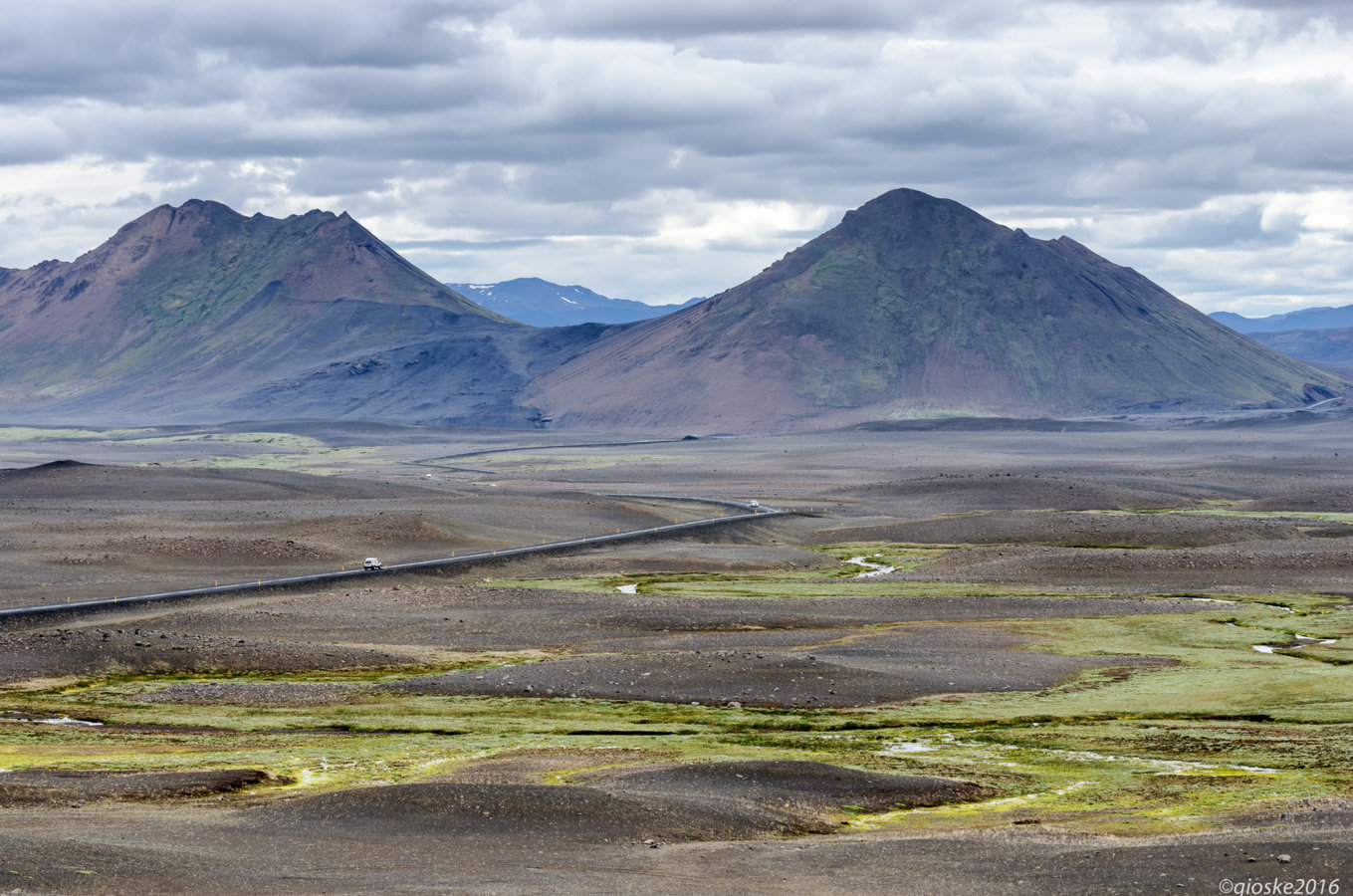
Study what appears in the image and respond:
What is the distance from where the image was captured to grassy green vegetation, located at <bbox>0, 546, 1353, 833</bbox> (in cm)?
3697

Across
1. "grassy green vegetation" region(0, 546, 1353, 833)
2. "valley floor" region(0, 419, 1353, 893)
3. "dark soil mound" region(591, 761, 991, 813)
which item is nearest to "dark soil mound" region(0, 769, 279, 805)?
"valley floor" region(0, 419, 1353, 893)

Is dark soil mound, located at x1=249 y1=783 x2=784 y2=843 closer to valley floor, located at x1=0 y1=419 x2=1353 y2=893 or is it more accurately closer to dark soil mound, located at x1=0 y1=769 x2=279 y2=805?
valley floor, located at x1=0 y1=419 x2=1353 y2=893

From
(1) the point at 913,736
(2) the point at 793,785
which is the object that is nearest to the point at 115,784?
(2) the point at 793,785

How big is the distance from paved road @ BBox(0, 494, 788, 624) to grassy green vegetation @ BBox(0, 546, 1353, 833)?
59.9ft

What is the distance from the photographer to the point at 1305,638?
7138cm

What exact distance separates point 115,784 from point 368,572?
2325 inches

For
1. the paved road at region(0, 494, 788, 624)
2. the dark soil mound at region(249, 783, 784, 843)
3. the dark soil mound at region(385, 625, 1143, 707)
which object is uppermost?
the dark soil mound at region(249, 783, 784, 843)

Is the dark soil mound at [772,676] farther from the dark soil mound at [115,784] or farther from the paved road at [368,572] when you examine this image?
the paved road at [368,572]

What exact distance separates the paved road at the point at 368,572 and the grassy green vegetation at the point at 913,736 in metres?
18.3

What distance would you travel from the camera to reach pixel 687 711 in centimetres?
5262

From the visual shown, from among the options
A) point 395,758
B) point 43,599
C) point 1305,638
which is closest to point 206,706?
point 395,758

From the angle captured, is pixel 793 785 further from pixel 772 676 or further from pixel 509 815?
pixel 772 676

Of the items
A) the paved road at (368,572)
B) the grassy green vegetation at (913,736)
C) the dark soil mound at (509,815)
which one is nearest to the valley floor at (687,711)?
the dark soil mound at (509,815)

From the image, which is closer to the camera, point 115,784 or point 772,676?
point 115,784
